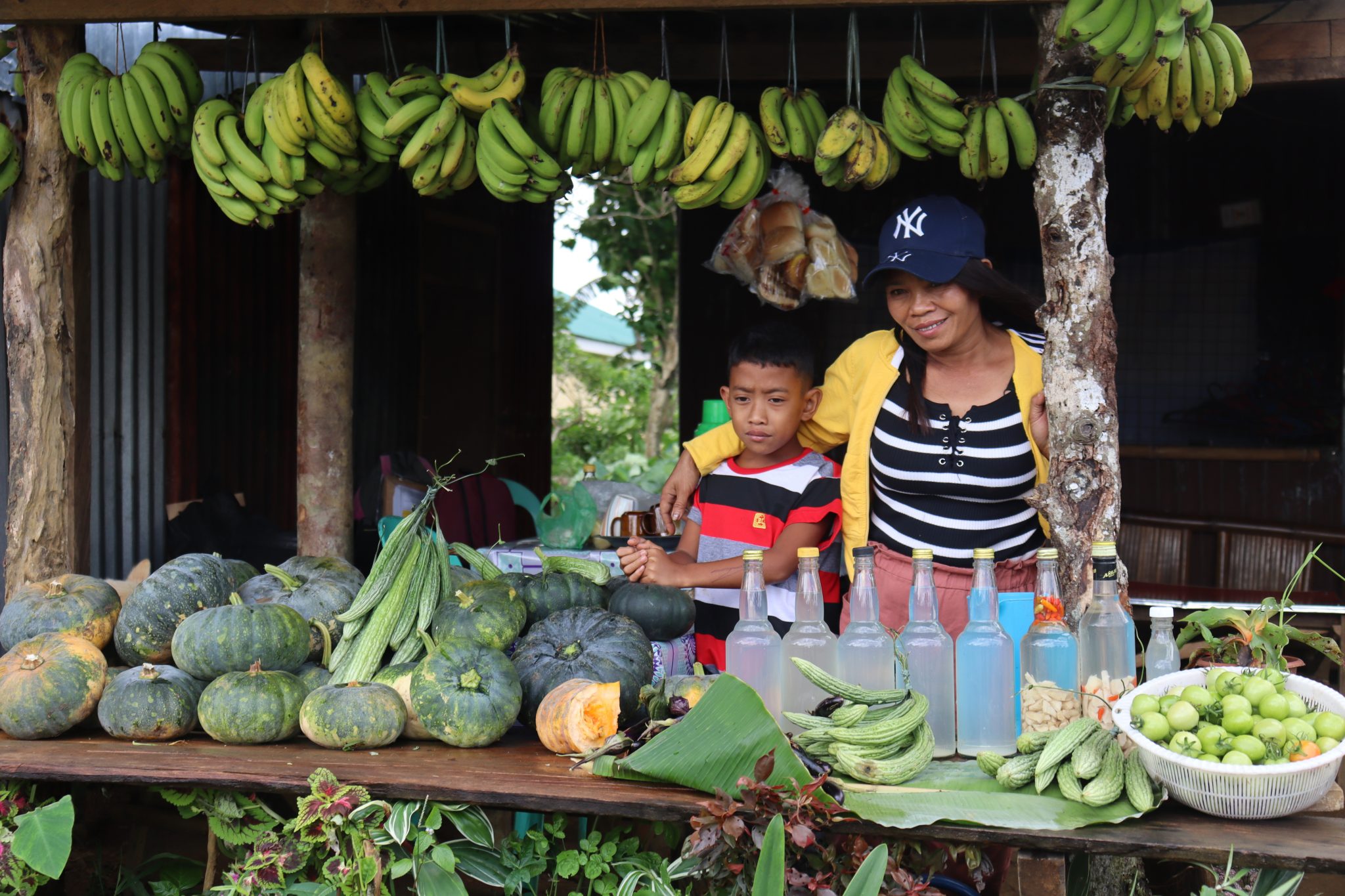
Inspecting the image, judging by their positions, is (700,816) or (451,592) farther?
(451,592)

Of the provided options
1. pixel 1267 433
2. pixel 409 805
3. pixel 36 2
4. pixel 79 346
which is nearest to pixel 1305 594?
pixel 1267 433

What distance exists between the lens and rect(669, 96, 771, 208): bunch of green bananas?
390 centimetres

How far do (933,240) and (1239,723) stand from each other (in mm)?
1561

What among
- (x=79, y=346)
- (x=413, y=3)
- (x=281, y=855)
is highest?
(x=413, y=3)

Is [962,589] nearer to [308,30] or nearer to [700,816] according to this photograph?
[700,816]

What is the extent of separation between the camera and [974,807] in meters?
2.37

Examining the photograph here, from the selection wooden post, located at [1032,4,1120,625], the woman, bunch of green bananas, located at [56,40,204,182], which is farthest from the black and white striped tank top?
bunch of green bananas, located at [56,40,204,182]

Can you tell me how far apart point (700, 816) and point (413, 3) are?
2.80 metres

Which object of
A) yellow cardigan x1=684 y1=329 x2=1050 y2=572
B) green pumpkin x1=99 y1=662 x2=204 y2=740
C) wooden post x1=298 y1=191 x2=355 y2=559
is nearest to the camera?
green pumpkin x1=99 y1=662 x2=204 y2=740

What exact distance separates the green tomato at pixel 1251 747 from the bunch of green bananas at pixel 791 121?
2.51 meters

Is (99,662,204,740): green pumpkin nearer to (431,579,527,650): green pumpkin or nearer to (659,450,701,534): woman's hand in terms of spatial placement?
(431,579,527,650): green pumpkin

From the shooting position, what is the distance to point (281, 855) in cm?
268

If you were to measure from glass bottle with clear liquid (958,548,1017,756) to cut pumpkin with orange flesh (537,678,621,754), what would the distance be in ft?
2.76

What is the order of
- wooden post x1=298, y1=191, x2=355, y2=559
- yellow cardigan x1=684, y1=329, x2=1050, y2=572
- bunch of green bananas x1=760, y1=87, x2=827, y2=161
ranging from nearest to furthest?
1. yellow cardigan x1=684, y1=329, x2=1050, y2=572
2. bunch of green bananas x1=760, y1=87, x2=827, y2=161
3. wooden post x1=298, y1=191, x2=355, y2=559
